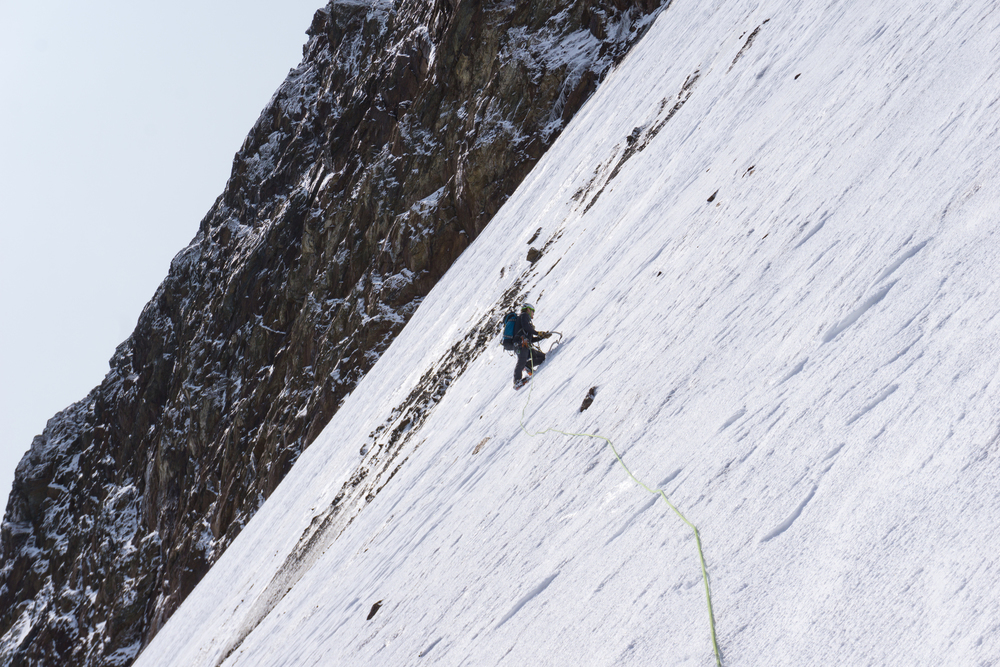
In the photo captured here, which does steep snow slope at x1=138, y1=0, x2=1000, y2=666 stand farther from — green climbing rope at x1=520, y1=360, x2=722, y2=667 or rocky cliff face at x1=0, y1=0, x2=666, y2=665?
rocky cliff face at x1=0, y1=0, x2=666, y2=665

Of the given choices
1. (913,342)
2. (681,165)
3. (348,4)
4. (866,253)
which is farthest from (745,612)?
(348,4)

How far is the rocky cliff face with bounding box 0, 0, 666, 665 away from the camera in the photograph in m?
27.4

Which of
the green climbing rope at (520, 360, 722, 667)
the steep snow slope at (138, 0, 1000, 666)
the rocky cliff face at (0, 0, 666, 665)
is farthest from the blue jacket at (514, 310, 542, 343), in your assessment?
the rocky cliff face at (0, 0, 666, 665)

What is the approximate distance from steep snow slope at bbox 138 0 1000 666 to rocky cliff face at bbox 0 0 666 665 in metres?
17.2

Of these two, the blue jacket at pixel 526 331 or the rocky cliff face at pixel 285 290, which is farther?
the rocky cliff face at pixel 285 290

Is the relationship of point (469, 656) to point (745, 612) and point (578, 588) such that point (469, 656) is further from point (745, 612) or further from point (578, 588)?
point (745, 612)

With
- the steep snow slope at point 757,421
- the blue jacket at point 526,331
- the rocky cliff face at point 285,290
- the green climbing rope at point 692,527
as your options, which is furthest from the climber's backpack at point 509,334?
the rocky cliff face at point 285,290

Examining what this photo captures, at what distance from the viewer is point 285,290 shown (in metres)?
40.3

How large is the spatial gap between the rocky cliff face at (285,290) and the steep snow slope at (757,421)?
17231mm

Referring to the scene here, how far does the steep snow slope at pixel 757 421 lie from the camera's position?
2.35 m

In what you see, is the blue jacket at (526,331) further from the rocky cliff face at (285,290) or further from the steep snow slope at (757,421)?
the rocky cliff face at (285,290)

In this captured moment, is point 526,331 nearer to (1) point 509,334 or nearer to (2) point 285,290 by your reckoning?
(1) point 509,334

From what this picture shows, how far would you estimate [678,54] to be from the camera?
46.1 feet

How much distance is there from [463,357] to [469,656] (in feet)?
27.5
